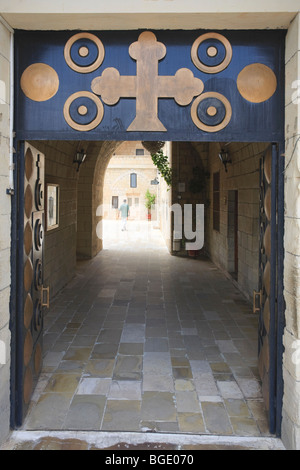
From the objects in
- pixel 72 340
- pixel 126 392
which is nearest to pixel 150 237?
pixel 72 340

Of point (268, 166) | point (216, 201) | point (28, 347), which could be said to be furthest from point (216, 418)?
point (216, 201)

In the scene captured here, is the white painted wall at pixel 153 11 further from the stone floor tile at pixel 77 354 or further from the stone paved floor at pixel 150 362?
the stone floor tile at pixel 77 354

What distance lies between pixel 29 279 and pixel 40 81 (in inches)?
58.3

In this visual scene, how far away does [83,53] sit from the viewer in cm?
268

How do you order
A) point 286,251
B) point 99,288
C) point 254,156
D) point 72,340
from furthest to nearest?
point 99,288, point 254,156, point 72,340, point 286,251

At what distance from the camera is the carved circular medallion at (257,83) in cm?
265

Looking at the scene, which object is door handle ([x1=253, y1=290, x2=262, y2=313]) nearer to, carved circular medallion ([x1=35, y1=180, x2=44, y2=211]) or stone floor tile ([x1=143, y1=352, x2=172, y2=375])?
stone floor tile ([x1=143, y1=352, x2=172, y2=375])

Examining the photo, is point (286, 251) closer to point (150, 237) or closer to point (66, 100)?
point (66, 100)

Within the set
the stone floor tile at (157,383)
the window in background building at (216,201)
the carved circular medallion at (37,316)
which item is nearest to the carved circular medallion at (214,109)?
the carved circular medallion at (37,316)

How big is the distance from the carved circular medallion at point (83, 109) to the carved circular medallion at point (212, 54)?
75 cm

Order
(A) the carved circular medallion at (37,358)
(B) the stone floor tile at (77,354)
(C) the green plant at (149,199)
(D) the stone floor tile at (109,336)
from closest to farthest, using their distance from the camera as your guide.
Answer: (A) the carved circular medallion at (37,358)
(B) the stone floor tile at (77,354)
(D) the stone floor tile at (109,336)
(C) the green plant at (149,199)

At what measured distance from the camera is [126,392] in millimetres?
3316

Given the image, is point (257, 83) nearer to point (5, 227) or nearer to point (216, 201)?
point (5, 227)
